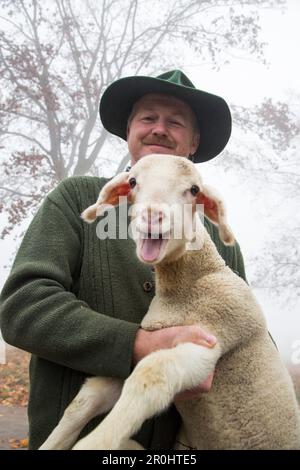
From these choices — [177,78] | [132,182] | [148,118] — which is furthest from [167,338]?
[177,78]

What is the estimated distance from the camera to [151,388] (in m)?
1.39

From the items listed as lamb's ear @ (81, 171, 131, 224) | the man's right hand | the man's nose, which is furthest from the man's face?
the man's right hand

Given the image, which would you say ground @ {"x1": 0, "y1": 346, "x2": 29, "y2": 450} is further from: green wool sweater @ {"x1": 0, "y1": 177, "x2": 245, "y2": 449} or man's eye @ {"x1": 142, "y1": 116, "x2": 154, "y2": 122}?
man's eye @ {"x1": 142, "y1": 116, "x2": 154, "y2": 122}

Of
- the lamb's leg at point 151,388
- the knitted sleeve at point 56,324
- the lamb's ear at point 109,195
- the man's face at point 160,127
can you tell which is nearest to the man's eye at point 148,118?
the man's face at point 160,127

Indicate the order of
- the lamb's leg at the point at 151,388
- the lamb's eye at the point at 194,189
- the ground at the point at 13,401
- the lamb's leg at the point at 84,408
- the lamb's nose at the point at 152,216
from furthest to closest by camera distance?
the ground at the point at 13,401
the lamb's eye at the point at 194,189
the lamb's leg at the point at 84,408
the lamb's nose at the point at 152,216
the lamb's leg at the point at 151,388

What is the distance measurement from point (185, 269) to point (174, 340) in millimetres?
339

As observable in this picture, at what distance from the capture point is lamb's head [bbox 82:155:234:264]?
1497mm

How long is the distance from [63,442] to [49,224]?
2.77ft

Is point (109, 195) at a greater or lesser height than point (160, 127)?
lesser

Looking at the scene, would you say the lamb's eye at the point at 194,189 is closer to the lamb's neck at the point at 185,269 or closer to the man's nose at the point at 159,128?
the lamb's neck at the point at 185,269

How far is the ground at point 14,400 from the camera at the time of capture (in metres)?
5.05

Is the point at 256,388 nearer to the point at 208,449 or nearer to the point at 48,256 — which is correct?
the point at 208,449

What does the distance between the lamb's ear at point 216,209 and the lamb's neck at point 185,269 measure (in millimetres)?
120

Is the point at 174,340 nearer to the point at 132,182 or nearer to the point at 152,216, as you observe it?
the point at 152,216
